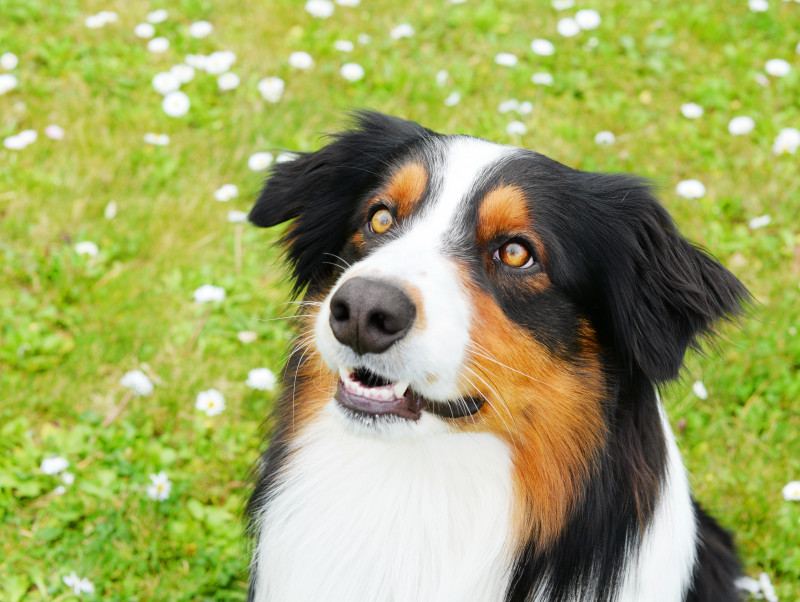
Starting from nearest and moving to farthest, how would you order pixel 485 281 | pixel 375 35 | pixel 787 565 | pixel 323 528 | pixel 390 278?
1. pixel 390 278
2. pixel 485 281
3. pixel 323 528
4. pixel 787 565
5. pixel 375 35

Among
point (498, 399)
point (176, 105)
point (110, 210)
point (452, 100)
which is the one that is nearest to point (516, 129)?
point (452, 100)

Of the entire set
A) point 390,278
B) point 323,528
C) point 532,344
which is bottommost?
point 323,528

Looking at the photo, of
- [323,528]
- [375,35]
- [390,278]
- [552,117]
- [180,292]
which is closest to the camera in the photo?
[390,278]

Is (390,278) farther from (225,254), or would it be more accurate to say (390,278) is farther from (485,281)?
(225,254)

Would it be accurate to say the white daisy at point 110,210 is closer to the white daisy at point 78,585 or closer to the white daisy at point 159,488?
the white daisy at point 159,488

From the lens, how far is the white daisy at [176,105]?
5648 millimetres

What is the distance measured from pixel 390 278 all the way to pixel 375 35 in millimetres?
4659

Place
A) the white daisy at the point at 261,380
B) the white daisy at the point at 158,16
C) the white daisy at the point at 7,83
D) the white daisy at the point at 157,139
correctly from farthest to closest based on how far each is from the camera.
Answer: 1. the white daisy at the point at 158,16
2. the white daisy at the point at 7,83
3. the white daisy at the point at 157,139
4. the white daisy at the point at 261,380

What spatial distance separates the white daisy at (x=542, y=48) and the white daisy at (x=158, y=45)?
9.08 ft

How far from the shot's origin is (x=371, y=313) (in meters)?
2.22

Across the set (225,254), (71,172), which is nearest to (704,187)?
(225,254)

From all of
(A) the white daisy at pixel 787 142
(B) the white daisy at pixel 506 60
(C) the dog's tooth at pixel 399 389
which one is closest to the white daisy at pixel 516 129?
(B) the white daisy at pixel 506 60

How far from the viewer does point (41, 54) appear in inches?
238

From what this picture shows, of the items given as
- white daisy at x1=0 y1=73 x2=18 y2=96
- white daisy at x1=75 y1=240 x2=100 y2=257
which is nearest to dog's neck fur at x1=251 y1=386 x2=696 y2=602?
white daisy at x1=75 y1=240 x2=100 y2=257
